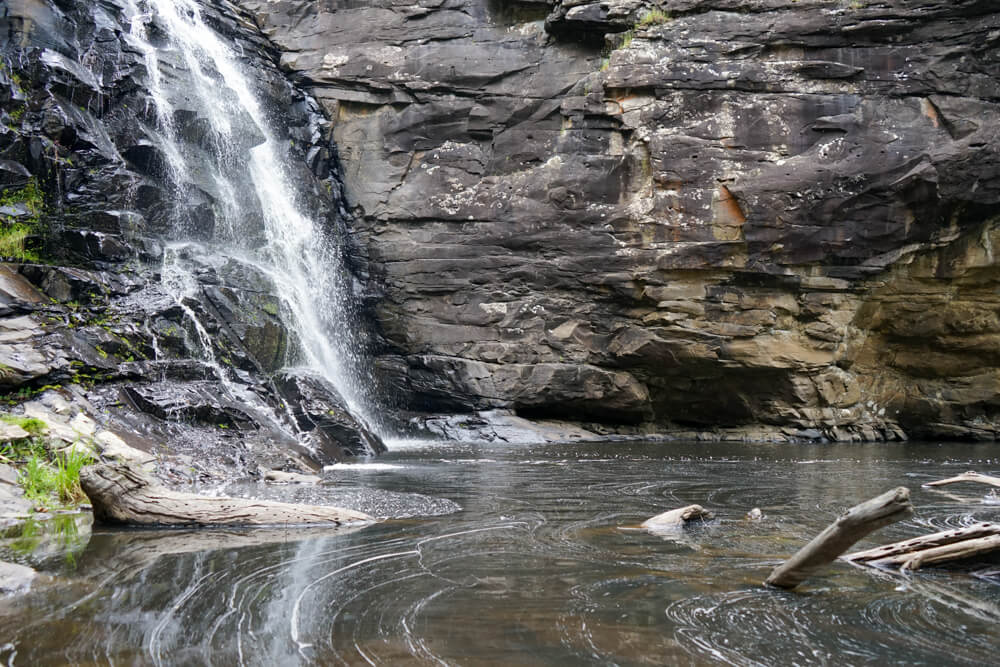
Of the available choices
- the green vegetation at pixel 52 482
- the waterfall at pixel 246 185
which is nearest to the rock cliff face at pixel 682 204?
the waterfall at pixel 246 185

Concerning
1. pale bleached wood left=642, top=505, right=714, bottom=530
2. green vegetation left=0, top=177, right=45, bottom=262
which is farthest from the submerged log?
green vegetation left=0, top=177, right=45, bottom=262

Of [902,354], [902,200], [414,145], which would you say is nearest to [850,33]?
[902,200]

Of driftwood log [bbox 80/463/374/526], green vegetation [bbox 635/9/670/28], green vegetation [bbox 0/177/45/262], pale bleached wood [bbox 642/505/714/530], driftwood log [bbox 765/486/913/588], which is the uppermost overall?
green vegetation [bbox 635/9/670/28]

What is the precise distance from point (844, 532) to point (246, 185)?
14.1 meters

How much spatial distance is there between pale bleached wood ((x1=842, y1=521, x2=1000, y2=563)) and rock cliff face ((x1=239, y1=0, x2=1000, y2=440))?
1153 centimetres

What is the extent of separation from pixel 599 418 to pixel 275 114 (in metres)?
10.2

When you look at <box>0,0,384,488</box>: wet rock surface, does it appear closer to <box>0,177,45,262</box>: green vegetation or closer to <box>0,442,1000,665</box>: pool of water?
<box>0,177,45,262</box>: green vegetation

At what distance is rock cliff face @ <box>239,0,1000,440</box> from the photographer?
1476cm

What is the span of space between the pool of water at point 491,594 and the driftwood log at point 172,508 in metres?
0.24

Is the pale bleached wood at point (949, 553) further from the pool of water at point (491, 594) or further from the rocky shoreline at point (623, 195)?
the rocky shoreline at point (623, 195)

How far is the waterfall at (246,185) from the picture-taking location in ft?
45.4

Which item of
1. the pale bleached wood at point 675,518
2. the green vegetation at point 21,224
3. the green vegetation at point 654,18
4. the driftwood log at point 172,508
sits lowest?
the pale bleached wood at point 675,518

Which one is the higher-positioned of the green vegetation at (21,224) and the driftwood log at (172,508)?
the green vegetation at (21,224)

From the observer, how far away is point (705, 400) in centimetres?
1666
